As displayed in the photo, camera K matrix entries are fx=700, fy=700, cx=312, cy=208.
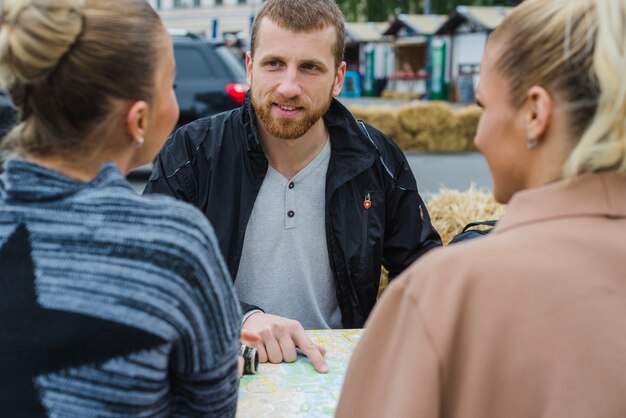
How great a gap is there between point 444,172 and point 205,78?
4.57 metres

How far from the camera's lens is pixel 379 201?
250 cm

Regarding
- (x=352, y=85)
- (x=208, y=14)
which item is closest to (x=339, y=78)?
(x=352, y=85)

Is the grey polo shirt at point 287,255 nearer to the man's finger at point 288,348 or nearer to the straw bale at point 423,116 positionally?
the man's finger at point 288,348

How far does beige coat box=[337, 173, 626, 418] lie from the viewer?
0.96 metres

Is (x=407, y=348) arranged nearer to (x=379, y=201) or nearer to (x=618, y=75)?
(x=618, y=75)

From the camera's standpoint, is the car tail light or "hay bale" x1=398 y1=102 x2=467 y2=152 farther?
"hay bale" x1=398 y1=102 x2=467 y2=152

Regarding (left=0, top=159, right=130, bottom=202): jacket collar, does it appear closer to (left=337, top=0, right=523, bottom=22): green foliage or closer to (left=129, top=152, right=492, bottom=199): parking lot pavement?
(left=129, top=152, right=492, bottom=199): parking lot pavement

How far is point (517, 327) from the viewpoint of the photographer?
964mm

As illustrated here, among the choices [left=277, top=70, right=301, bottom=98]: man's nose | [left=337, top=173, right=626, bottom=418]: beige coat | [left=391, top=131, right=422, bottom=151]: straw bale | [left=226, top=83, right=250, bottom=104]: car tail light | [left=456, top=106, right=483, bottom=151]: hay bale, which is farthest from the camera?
[left=456, top=106, right=483, bottom=151]: hay bale

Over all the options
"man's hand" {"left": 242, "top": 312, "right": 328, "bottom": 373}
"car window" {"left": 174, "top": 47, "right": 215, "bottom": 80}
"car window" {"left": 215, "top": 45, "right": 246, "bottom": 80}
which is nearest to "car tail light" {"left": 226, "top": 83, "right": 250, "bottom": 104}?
"car window" {"left": 215, "top": 45, "right": 246, "bottom": 80}

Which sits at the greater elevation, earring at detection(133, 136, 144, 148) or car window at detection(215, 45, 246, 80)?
earring at detection(133, 136, 144, 148)

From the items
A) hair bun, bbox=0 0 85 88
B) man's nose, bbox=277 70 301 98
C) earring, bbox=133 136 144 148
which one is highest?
hair bun, bbox=0 0 85 88

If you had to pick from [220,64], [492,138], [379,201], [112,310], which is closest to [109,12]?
[112,310]

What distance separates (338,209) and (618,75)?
1527 millimetres
